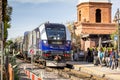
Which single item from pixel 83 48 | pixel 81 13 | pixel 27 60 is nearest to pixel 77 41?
pixel 83 48

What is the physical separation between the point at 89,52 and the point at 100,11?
24641 mm

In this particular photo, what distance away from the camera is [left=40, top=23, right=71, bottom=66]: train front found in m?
33.5

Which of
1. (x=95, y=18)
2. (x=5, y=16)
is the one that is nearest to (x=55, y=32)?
(x=5, y=16)

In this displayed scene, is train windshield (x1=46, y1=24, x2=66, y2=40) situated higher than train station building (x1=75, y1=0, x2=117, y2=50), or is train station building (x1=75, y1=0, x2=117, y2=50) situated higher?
train station building (x1=75, y1=0, x2=117, y2=50)

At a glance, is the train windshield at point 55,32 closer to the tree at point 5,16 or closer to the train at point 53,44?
the train at point 53,44

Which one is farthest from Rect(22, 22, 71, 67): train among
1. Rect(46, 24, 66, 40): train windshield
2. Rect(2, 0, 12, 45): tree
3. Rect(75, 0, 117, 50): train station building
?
Rect(75, 0, 117, 50): train station building

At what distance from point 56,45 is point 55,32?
3.68 ft

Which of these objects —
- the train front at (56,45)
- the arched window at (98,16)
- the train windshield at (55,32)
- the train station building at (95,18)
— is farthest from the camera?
the arched window at (98,16)

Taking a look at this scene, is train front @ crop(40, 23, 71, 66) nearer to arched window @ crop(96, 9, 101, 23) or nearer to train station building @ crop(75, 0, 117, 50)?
train station building @ crop(75, 0, 117, 50)

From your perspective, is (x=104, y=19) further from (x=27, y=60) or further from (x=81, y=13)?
(x=27, y=60)

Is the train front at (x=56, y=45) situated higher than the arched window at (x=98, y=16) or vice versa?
the arched window at (x=98, y=16)

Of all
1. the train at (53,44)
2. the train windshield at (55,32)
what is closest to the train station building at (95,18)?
the train windshield at (55,32)

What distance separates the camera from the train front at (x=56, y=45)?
33.5 metres

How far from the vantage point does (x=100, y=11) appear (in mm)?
65062
